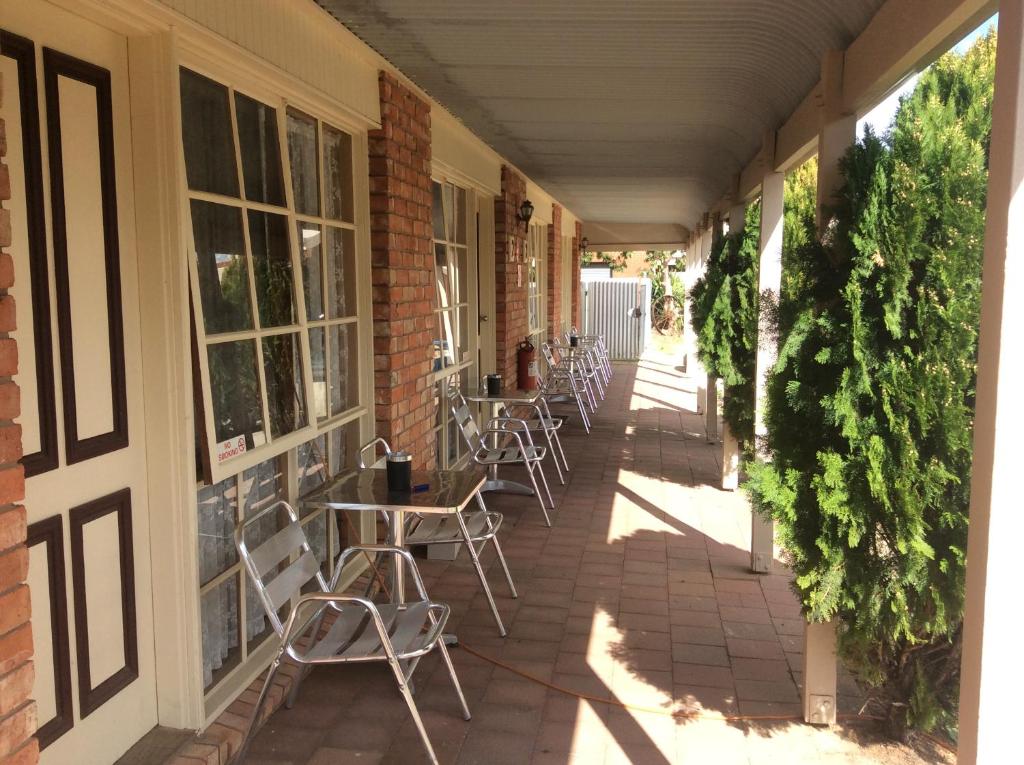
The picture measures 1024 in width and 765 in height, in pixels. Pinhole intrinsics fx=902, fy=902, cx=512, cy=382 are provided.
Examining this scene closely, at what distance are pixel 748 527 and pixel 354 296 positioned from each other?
2.98 meters

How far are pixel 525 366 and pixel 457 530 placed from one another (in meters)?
A: 4.52

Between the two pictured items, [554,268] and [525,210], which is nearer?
[525,210]

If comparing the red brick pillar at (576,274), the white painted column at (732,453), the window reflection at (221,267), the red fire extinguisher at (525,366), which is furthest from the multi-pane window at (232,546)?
the red brick pillar at (576,274)

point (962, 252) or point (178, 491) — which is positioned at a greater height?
point (962, 252)

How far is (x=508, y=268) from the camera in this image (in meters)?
7.90

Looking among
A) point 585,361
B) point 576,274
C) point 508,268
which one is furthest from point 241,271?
point 576,274

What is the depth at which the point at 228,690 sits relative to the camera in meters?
3.04

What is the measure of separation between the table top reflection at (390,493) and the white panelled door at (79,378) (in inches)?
29.2

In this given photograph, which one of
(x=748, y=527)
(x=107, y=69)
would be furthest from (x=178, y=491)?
(x=748, y=527)

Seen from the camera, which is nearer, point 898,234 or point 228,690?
point 898,234

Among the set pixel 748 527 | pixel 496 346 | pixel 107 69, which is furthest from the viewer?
pixel 496 346

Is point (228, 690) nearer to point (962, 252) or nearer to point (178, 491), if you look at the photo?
point (178, 491)

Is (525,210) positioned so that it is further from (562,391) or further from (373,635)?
(373,635)

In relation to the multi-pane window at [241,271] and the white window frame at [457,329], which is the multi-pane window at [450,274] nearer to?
the white window frame at [457,329]
